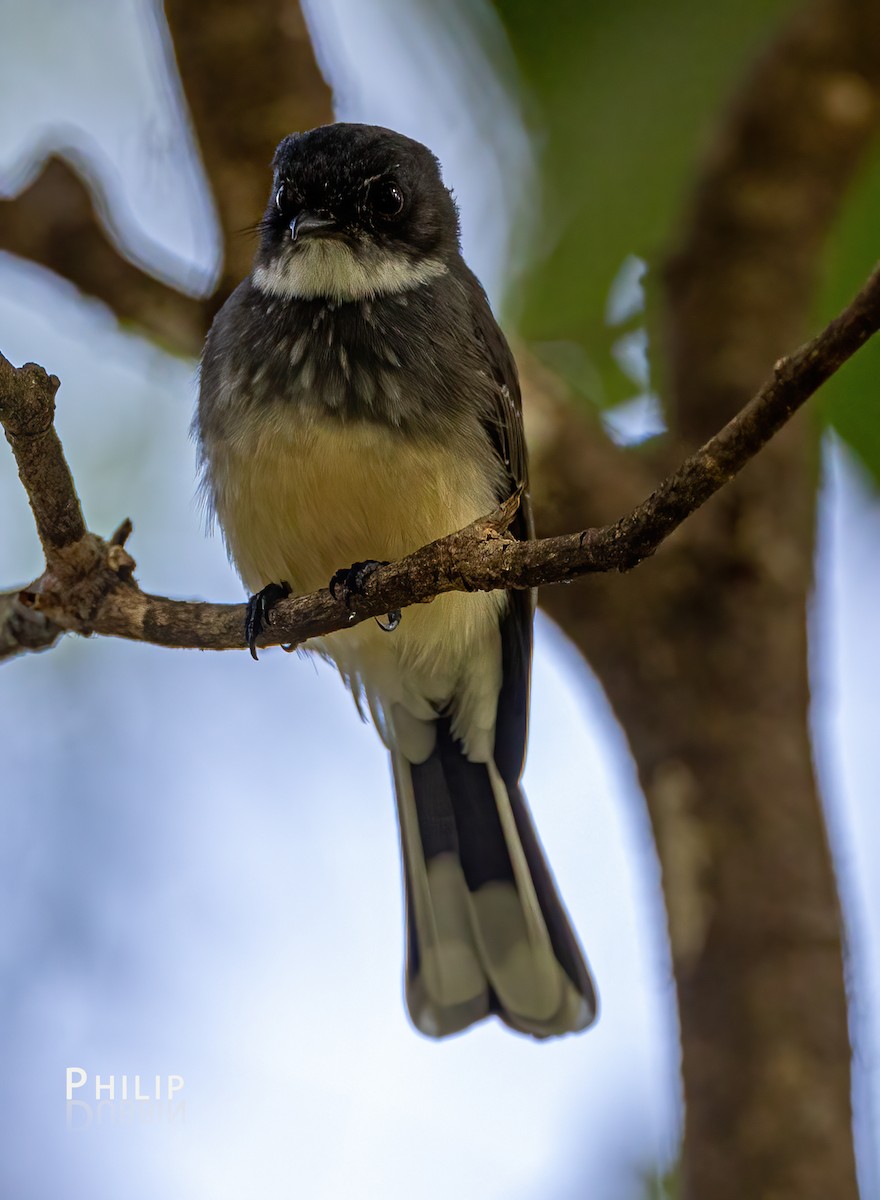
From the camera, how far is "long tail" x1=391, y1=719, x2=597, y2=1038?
474 centimetres

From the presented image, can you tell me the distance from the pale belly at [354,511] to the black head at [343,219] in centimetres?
60

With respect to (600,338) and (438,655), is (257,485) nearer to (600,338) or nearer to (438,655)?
(438,655)

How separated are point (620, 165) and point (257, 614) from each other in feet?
8.91

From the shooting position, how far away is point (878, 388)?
5066 mm

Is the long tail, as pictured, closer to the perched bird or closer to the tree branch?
the perched bird

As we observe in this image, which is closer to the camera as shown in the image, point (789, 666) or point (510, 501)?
point (510, 501)

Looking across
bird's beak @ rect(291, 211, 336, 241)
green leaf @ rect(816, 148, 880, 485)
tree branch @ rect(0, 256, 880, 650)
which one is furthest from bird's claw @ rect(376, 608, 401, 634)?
green leaf @ rect(816, 148, 880, 485)

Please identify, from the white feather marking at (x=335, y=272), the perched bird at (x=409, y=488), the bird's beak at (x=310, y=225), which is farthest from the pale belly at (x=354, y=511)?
the bird's beak at (x=310, y=225)

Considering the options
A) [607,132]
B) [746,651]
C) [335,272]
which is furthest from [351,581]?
[607,132]

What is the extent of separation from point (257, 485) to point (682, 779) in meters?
2.09

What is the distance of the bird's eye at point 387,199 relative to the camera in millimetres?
4438

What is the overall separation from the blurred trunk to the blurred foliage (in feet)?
0.46

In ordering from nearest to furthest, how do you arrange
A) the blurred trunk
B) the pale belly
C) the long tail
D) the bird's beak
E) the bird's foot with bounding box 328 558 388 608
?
the bird's foot with bounding box 328 558 388 608 < the pale belly < the bird's beak < the blurred trunk < the long tail

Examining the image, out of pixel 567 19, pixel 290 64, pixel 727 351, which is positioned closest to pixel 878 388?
pixel 727 351
